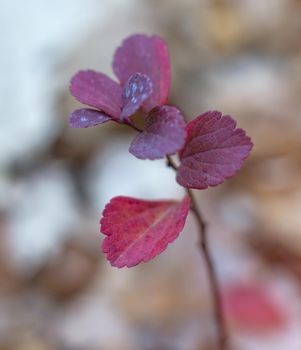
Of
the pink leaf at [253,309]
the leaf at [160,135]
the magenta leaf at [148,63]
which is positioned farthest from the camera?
the pink leaf at [253,309]

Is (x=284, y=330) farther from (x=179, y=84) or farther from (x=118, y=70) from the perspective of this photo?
(x=179, y=84)

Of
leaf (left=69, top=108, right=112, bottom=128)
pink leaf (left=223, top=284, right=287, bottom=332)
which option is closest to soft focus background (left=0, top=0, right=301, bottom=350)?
pink leaf (left=223, top=284, right=287, bottom=332)

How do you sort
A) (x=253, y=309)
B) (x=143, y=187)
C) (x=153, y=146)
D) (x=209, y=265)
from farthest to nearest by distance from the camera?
1. (x=143, y=187)
2. (x=253, y=309)
3. (x=209, y=265)
4. (x=153, y=146)

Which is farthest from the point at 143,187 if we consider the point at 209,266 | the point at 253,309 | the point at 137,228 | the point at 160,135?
the point at 160,135

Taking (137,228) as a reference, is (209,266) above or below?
below

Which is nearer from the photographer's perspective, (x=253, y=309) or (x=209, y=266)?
(x=209, y=266)

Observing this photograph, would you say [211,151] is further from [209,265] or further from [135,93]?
[209,265]

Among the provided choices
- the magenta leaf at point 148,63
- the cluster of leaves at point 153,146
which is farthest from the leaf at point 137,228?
the magenta leaf at point 148,63

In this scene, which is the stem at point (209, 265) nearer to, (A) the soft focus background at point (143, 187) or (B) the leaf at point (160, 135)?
(B) the leaf at point (160, 135)
